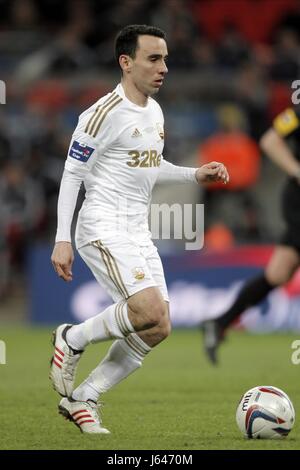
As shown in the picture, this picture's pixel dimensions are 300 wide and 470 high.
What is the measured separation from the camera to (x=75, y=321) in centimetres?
1370

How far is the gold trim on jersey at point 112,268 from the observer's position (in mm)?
6281

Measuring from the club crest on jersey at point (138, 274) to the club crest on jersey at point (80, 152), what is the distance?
2.16 feet

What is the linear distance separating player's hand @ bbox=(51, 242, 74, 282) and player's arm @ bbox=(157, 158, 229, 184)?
946 millimetres

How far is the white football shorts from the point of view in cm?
625

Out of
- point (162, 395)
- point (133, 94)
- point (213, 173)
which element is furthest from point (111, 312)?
point (162, 395)

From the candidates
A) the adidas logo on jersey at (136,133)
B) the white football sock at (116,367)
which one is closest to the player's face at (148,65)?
the adidas logo on jersey at (136,133)

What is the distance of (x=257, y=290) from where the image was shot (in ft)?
31.7

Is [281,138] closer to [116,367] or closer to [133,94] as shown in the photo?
[133,94]

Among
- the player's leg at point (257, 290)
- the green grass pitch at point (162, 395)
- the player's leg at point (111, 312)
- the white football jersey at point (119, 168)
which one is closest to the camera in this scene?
the green grass pitch at point (162, 395)

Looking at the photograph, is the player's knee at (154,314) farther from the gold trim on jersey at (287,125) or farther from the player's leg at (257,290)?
the gold trim on jersey at (287,125)

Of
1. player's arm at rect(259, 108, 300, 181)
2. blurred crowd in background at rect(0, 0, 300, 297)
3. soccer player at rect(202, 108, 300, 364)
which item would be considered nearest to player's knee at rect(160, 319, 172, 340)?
soccer player at rect(202, 108, 300, 364)

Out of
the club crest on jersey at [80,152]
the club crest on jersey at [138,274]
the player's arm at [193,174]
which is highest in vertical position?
the club crest on jersey at [80,152]

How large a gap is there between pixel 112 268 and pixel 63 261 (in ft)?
1.09
